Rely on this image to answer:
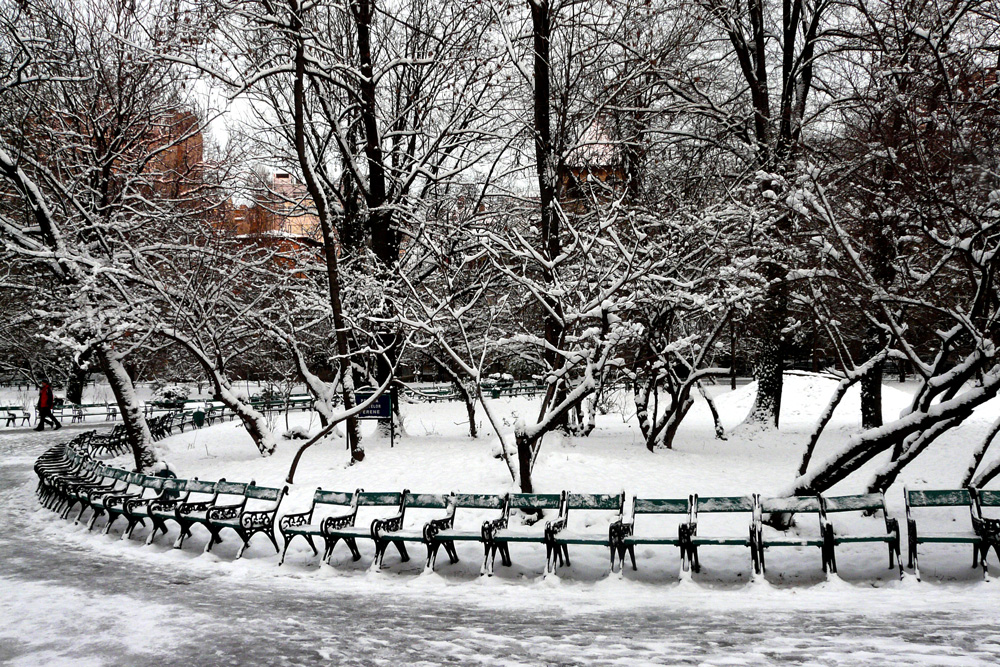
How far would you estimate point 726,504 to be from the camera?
800 centimetres

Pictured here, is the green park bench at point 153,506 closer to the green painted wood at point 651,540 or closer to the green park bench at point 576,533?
the green park bench at point 576,533

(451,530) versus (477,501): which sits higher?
(477,501)

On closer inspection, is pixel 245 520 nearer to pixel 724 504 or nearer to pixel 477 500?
pixel 477 500

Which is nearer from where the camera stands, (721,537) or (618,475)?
(721,537)

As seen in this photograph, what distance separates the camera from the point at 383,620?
6.66 meters

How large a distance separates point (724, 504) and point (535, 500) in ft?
6.69

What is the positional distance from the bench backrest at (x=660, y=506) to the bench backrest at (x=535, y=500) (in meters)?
0.86

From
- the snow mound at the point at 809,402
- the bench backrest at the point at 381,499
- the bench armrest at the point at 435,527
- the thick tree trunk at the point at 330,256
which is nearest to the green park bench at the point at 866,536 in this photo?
the bench armrest at the point at 435,527

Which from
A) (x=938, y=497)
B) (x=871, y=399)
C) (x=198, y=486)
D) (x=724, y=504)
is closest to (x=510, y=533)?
(x=724, y=504)

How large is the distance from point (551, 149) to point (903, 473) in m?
7.90

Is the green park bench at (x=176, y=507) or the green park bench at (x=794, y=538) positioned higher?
the green park bench at (x=794, y=538)

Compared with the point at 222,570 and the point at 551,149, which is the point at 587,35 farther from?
the point at 222,570

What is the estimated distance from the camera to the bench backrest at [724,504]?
25.9 feet

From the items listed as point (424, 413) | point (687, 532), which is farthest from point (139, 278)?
point (424, 413)
